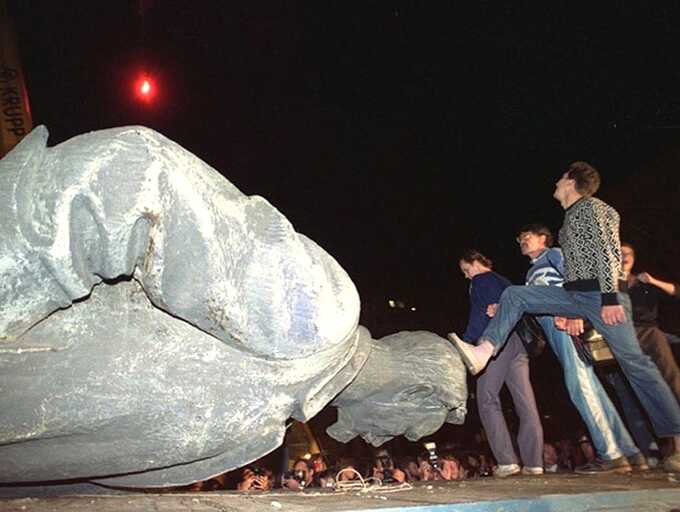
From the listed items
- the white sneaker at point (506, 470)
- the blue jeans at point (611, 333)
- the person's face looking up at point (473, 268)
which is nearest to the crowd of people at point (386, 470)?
the white sneaker at point (506, 470)

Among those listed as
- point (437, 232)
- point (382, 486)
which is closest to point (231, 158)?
point (437, 232)

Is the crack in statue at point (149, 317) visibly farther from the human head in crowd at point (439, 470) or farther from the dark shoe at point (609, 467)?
the human head in crowd at point (439, 470)

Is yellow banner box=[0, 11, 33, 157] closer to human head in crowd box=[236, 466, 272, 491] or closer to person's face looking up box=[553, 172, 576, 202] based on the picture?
human head in crowd box=[236, 466, 272, 491]

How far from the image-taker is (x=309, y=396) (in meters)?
1.34

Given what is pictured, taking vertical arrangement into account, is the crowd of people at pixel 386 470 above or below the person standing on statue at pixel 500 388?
below

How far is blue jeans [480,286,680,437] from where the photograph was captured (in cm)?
268

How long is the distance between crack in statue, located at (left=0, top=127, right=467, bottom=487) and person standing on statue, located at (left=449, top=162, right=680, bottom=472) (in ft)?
5.06

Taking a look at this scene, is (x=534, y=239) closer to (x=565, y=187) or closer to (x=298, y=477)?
(x=565, y=187)

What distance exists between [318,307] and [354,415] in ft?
2.04

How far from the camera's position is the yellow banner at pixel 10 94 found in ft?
22.2

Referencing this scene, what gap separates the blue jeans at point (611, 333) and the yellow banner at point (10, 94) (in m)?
6.47

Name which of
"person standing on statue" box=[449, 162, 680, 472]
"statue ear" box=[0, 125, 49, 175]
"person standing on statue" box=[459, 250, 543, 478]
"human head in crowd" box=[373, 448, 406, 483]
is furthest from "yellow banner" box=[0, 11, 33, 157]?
"statue ear" box=[0, 125, 49, 175]

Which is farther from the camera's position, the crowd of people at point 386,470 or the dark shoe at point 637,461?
the crowd of people at point 386,470

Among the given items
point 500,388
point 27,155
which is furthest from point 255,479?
point 27,155
